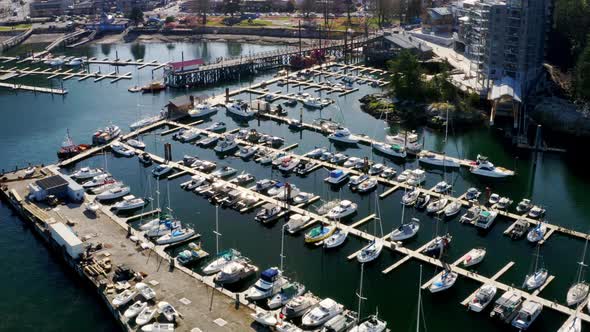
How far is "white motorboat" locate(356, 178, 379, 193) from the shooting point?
209ft

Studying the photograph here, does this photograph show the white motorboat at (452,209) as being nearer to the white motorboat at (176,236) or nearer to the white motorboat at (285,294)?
the white motorboat at (285,294)

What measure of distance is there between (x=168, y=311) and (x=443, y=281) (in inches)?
805

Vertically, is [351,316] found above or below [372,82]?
below

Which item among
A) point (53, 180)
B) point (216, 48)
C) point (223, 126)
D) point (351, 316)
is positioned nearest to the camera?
point (351, 316)

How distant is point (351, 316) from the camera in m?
42.6

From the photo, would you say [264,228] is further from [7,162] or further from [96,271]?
[7,162]

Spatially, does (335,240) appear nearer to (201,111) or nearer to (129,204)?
(129,204)

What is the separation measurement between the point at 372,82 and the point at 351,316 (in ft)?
224

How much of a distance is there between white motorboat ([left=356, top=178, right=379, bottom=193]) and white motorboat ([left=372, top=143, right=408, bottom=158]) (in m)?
8.83

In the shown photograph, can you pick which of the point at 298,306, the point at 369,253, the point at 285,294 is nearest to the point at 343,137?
the point at 369,253

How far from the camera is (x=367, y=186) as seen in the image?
6419 cm

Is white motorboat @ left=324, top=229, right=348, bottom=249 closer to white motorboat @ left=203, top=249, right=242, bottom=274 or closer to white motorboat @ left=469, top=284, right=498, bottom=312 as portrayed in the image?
white motorboat @ left=203, top=249, right=242, bottom=274

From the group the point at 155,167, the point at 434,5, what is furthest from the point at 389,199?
the point at 434,5

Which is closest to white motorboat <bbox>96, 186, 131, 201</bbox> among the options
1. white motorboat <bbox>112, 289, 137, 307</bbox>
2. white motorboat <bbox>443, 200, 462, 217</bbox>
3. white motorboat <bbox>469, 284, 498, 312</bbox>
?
white motorboat <bbox>112, 289, 137, 307</bbox>
